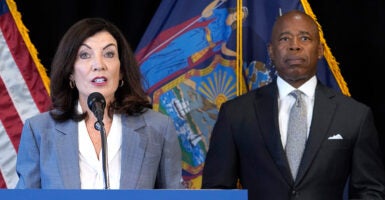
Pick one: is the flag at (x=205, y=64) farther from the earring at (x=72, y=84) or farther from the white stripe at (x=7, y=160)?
the earring at (x=72, y=84)

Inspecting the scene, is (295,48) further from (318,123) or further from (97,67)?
(97,67)

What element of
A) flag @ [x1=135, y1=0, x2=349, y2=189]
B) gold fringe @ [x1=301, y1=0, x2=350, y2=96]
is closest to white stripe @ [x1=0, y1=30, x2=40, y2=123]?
flag @ [x1=135, y1=0, x2=349, y2=189]

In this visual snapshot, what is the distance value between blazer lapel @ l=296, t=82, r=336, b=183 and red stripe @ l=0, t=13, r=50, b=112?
138cm

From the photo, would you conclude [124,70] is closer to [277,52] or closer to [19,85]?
[277,52]

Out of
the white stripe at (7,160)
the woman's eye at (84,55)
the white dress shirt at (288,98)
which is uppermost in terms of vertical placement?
the woman's eye at (84,55)

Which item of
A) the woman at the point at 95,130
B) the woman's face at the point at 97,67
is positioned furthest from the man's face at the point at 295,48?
the woman's face at the point at 97,67

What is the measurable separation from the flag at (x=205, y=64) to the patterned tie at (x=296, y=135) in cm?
60

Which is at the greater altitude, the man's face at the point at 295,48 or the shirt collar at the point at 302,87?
the man's face at the point at 295,48

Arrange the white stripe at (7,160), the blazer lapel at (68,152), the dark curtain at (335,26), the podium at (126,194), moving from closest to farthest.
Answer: the podium at (126,194) → the blazer lapel at (68,152) → the white stripe at (7,160) → the dark curtain at (335,26)

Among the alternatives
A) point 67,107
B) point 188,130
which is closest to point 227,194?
point 67,107

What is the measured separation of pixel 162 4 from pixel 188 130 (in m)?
0.64

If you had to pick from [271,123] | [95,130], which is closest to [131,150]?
[95,130]

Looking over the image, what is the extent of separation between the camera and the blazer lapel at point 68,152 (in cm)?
273

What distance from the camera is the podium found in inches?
77.6
